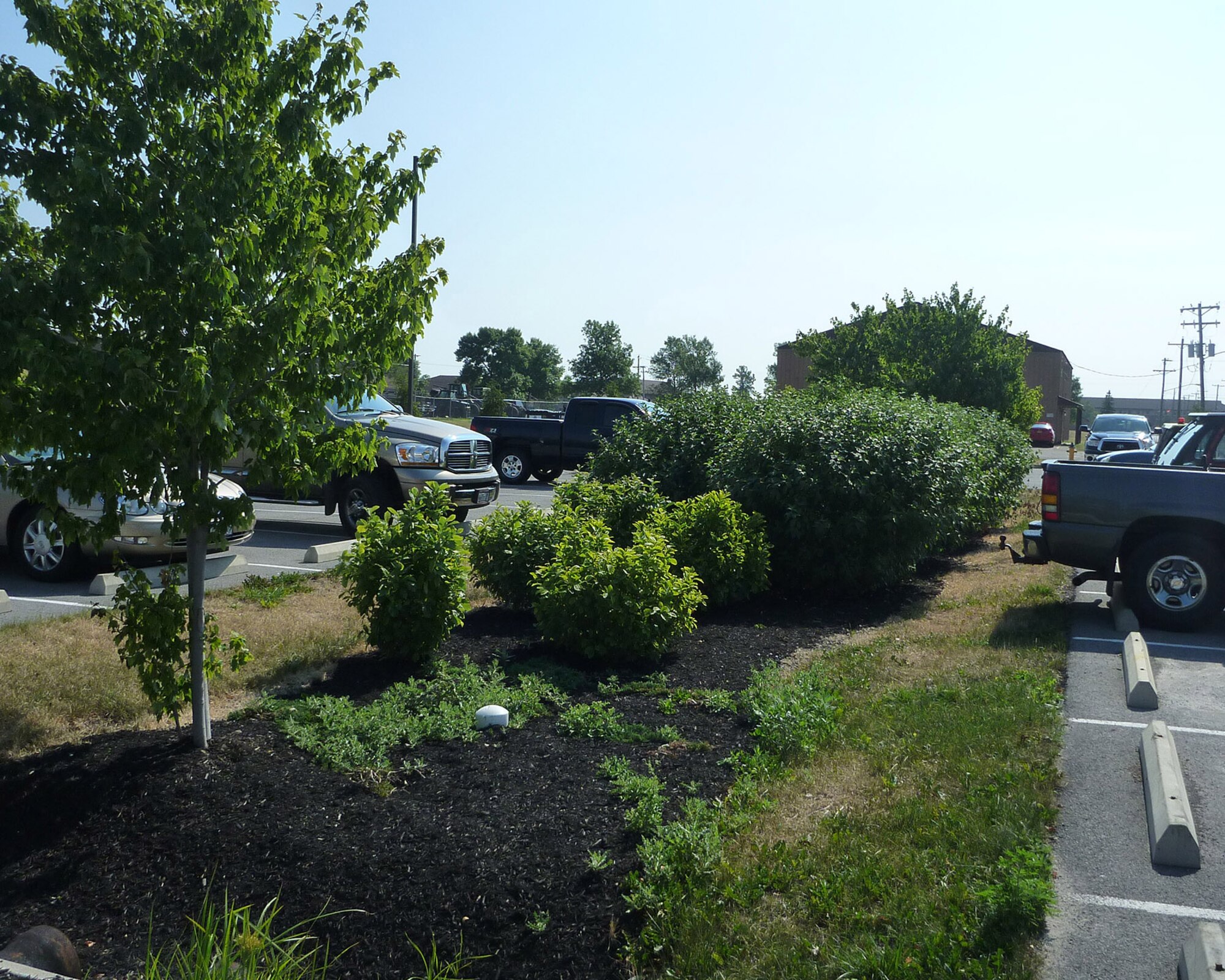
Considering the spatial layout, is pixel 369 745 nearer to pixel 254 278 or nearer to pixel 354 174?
pixel 254 278

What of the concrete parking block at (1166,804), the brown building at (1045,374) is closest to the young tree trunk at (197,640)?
the concrete parking block at (1166,804)

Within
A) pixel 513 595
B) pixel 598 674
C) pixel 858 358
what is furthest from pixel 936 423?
pixel 858 358

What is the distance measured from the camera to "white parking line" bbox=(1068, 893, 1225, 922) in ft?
11.9

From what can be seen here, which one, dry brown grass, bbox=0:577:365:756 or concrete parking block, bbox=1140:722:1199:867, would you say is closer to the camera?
concrete parking block, bbox=1140:722:1199:867

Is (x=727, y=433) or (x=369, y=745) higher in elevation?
(x=727, y=433)

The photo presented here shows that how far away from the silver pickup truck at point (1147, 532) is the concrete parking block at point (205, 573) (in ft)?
24.5

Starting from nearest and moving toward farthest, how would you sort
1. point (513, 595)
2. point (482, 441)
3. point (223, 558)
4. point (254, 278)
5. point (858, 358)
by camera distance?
point (254, 278) → point (513, 595) → point (223, 558) → point (482, 441) → point (858, 358)

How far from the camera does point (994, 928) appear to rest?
3.42 meters

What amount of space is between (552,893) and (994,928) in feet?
5.04

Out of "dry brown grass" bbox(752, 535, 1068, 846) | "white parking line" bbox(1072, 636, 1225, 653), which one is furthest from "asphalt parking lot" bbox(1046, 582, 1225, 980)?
"dry brown grass" bbox(752, 535, 1068, 846)

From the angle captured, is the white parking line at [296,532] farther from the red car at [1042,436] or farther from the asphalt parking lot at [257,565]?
the red car at [1042,436]

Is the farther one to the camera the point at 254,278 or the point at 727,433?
the point at 727,433

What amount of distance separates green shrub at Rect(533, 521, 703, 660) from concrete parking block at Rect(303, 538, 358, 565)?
181 inches

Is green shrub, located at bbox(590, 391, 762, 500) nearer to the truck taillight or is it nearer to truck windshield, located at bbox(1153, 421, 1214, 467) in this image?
the truck taillight
